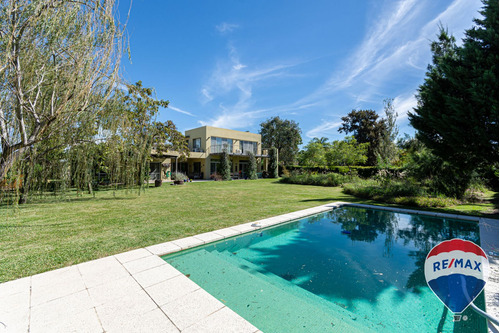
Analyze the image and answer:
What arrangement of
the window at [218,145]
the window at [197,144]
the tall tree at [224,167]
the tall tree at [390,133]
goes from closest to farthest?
the tall tree at [390,133] → the tall tree at [224,167] → the window at [218,145] → the window at [197,144]

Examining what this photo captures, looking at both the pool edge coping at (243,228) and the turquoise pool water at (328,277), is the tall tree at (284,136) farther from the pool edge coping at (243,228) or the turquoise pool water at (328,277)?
the turquoise pool water at (328,277)

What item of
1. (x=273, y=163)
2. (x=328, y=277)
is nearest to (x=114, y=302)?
(x=328, y=277)

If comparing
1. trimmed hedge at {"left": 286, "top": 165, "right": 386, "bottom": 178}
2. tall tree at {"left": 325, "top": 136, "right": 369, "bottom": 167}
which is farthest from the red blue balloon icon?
tall tree at {"left": 325, "top": 136, "right": 369, "bottom": 167}

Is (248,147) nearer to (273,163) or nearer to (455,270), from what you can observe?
(273,163)

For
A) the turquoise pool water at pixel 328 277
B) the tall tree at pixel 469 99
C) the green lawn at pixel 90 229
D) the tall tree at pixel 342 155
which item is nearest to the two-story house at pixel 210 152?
the tall tree at pixel 342 155

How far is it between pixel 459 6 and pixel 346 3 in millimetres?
3263

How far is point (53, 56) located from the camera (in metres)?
2.86

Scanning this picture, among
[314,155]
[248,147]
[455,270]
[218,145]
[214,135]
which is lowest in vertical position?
[455,270]

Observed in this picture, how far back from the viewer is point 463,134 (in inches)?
259

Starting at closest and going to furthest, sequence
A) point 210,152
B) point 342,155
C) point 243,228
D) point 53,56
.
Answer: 1. point 53,56
2. point 243,228
3. point 342,155
4. point 210,152

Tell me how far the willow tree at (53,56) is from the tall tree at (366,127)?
3327 centimetres

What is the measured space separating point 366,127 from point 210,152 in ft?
82.1

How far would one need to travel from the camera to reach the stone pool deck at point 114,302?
203 centimetres

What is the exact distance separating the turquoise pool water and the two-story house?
63.3ft
